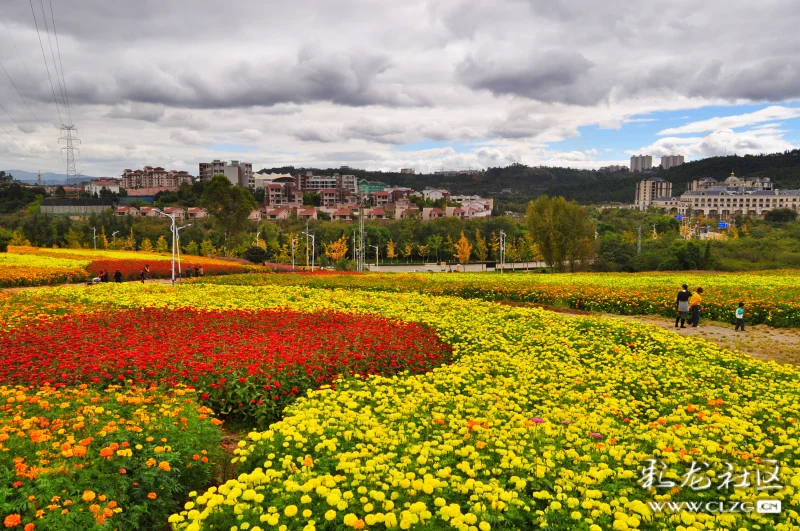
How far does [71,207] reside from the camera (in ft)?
333

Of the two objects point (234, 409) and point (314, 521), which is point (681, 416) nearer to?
point (314, 521)

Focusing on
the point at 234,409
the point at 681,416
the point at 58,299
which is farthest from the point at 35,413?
the point at 58,299

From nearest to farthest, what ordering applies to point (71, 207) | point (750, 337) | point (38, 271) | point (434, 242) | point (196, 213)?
1. point (750, 337)
2. point (38, 271)
3. point (434, 242)
4. point (196, 213)
5. point (71, 207)

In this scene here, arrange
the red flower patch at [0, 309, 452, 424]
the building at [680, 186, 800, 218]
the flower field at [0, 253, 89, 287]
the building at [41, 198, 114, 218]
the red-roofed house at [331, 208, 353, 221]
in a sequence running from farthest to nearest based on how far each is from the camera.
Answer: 1. the building at [680, 186, 800, 218]
2. the red-roofed house at [331, 208, 353, 221]
3. the building at [41, 198, 114, 218]
4. the flower field at [0, 253, 89, 287]
5. the red flower patch at [0, 309, 452, 424]

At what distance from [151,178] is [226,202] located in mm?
144069

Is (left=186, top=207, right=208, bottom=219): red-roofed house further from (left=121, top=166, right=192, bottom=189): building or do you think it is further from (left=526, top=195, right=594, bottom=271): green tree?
(left=121, top=166, right=192, bottom=189): building

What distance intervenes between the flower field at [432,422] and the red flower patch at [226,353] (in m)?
0.05

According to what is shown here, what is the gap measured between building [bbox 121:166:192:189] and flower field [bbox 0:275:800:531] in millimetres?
183025

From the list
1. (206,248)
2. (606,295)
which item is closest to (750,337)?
(606,295)

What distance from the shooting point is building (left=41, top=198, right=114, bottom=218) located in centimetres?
9695

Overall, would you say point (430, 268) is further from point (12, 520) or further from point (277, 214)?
point (12, 520)

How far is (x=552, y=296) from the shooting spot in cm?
2070

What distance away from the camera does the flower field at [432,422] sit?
15.1 ft

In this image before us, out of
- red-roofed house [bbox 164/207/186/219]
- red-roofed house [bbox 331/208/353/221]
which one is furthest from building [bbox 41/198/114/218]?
red-roofed house [bbox 331/208/353/221]
